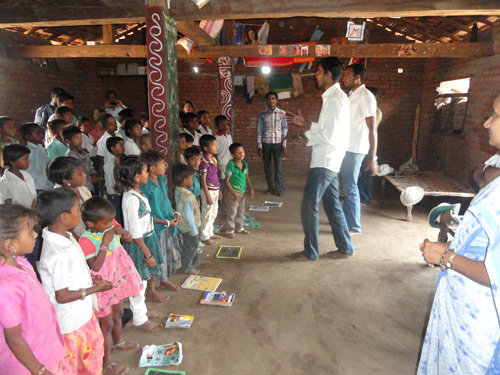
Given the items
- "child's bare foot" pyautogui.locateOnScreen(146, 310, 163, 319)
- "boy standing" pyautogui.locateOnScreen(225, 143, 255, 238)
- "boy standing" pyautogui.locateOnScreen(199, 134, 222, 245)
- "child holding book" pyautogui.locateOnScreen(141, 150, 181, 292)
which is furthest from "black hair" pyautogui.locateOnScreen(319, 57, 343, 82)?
"child's bare foot" pyautogui.locateOnScreen(146, 310, 163, 319)

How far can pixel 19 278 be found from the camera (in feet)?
4.31

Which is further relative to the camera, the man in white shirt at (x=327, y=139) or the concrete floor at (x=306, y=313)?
the man in white shirt at (x=327, y=139)

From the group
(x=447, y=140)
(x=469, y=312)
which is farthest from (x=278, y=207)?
(x=469, y=312)

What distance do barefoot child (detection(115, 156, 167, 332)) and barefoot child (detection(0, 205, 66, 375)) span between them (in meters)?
0.93

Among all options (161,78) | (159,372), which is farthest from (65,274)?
(161,78)

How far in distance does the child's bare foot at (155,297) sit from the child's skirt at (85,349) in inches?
41.5

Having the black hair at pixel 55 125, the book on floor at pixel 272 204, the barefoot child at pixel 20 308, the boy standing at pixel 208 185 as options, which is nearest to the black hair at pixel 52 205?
the barefoot child at pixel 20 308

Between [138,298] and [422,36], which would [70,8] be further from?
[422,36]

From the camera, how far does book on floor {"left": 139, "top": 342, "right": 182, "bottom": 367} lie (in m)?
2.14

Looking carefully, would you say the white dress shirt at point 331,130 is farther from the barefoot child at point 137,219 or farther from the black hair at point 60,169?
the black hair at point 60,169

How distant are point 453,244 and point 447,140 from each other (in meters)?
6.18

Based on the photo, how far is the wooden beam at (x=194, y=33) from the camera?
14.3ft

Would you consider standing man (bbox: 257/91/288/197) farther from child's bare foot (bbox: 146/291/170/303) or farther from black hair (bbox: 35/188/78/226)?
black hair (bbox: 35/188/78/226)

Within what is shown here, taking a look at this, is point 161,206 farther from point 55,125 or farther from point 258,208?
point 258,208
